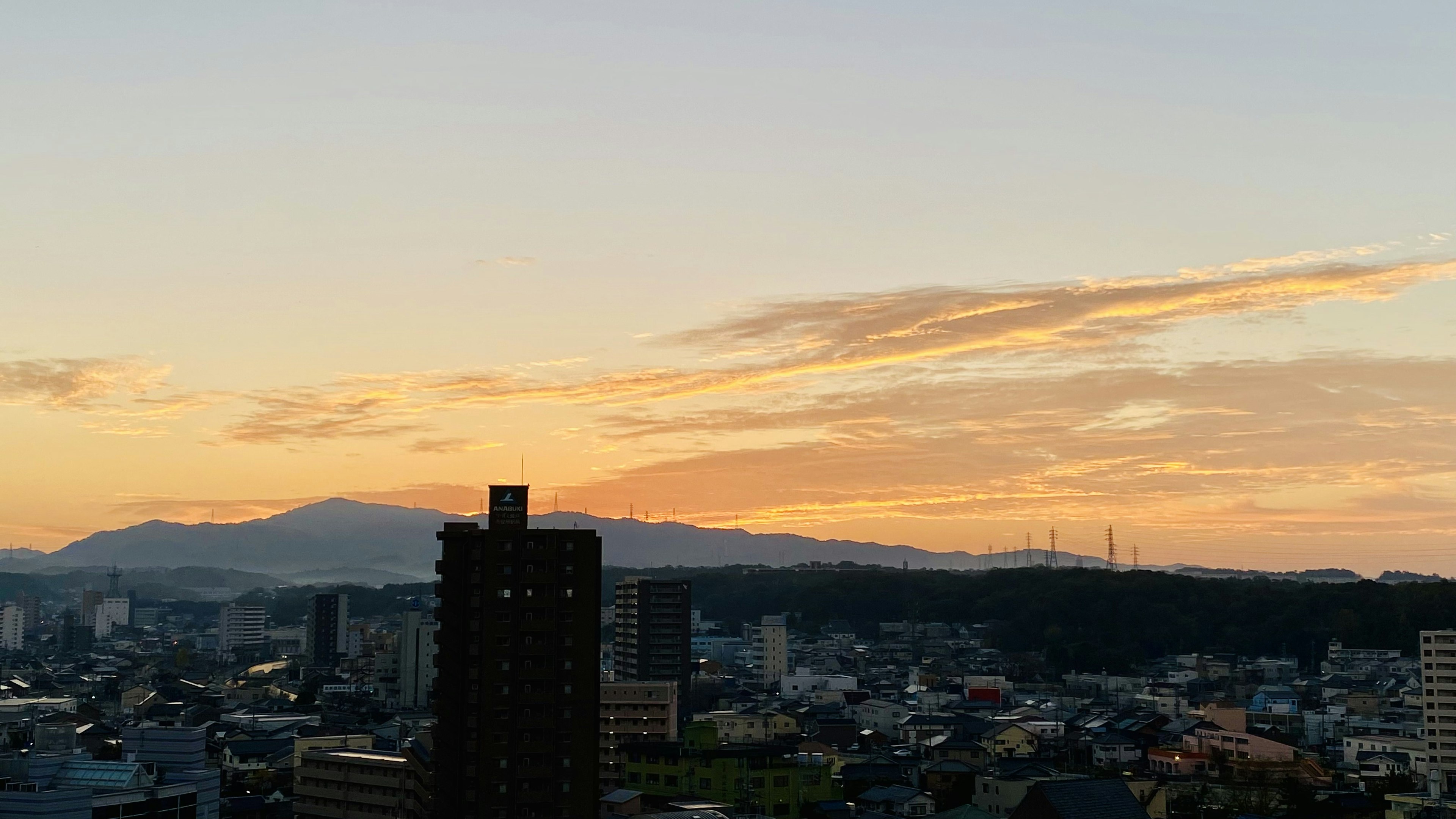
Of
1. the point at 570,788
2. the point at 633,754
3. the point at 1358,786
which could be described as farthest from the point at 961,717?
the point at 570,788

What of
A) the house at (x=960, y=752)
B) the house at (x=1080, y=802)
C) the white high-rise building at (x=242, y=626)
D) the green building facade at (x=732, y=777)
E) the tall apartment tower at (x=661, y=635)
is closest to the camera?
the house at (x=1080, y=802)

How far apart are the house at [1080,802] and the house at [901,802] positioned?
51.2 ft

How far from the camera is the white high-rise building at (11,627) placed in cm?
18650

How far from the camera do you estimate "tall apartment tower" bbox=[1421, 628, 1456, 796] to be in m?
60.8

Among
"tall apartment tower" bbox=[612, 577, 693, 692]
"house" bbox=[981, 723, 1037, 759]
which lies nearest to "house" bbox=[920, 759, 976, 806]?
"house" bbox=[981, 723, 1037, 759]

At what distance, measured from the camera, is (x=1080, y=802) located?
1372 inches

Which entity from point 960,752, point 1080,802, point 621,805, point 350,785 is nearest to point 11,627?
point 350,785

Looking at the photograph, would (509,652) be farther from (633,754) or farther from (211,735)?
(211,735)

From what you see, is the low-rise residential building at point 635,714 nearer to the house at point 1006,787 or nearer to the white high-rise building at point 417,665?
the house at point 1006,787

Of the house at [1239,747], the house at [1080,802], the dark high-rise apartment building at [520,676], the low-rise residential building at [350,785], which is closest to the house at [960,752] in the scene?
the house at [1239,747]

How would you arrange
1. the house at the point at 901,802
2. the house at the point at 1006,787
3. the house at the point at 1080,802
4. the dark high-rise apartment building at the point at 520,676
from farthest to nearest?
the house at the point at 901,802 < the house at the point at 1006,787 < the dark high-rise apartment building at the point at 520,676 < the house at the point at 1080,802

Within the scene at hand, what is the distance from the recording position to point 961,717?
79.5 m

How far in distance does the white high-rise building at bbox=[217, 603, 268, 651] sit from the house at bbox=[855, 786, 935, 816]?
511ft

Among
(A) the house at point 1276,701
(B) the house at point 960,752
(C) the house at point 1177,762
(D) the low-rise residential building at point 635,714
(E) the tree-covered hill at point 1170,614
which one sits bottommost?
(C) the house at point 1177,762
